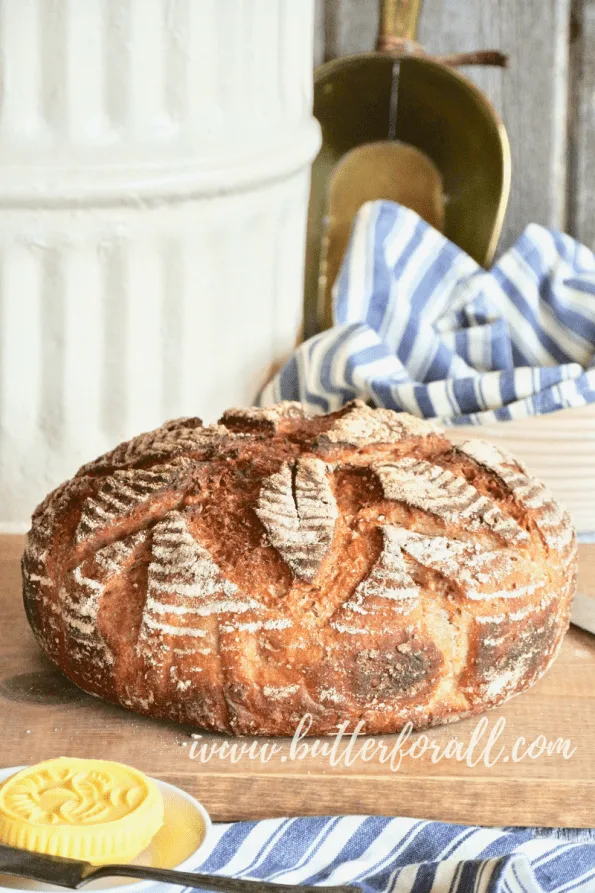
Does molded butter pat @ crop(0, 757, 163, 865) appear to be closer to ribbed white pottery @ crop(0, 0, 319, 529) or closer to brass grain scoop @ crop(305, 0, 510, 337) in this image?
ribbed white pottery @ crop(0, 0, 319, 529)

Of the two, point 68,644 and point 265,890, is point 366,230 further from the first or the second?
point 265,890

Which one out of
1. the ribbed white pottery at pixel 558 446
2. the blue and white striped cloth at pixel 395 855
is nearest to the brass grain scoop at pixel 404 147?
the ribbed white pottery at pixel 558 446

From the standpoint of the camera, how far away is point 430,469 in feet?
3.52

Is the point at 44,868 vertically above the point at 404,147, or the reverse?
the point at 404,147

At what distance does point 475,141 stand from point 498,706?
3.40 ft

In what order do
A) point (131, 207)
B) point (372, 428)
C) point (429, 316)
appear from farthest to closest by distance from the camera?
1. point (429, 316)
2. point (131, 207)
3. point (372, 428)

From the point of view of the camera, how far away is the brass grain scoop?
1808mm

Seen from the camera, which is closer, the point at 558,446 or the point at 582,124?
the point at 558,446

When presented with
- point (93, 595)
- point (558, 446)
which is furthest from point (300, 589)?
point (558, 446)

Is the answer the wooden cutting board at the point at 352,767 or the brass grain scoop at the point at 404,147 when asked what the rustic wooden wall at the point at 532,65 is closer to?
the brass grain scoop at the point at 404,147

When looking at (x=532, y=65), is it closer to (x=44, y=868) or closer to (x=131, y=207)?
(x=131, y=207)

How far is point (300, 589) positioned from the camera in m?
0.98

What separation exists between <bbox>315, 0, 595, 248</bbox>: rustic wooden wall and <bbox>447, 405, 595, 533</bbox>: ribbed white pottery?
68 centimetres

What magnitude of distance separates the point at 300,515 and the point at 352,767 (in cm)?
20
